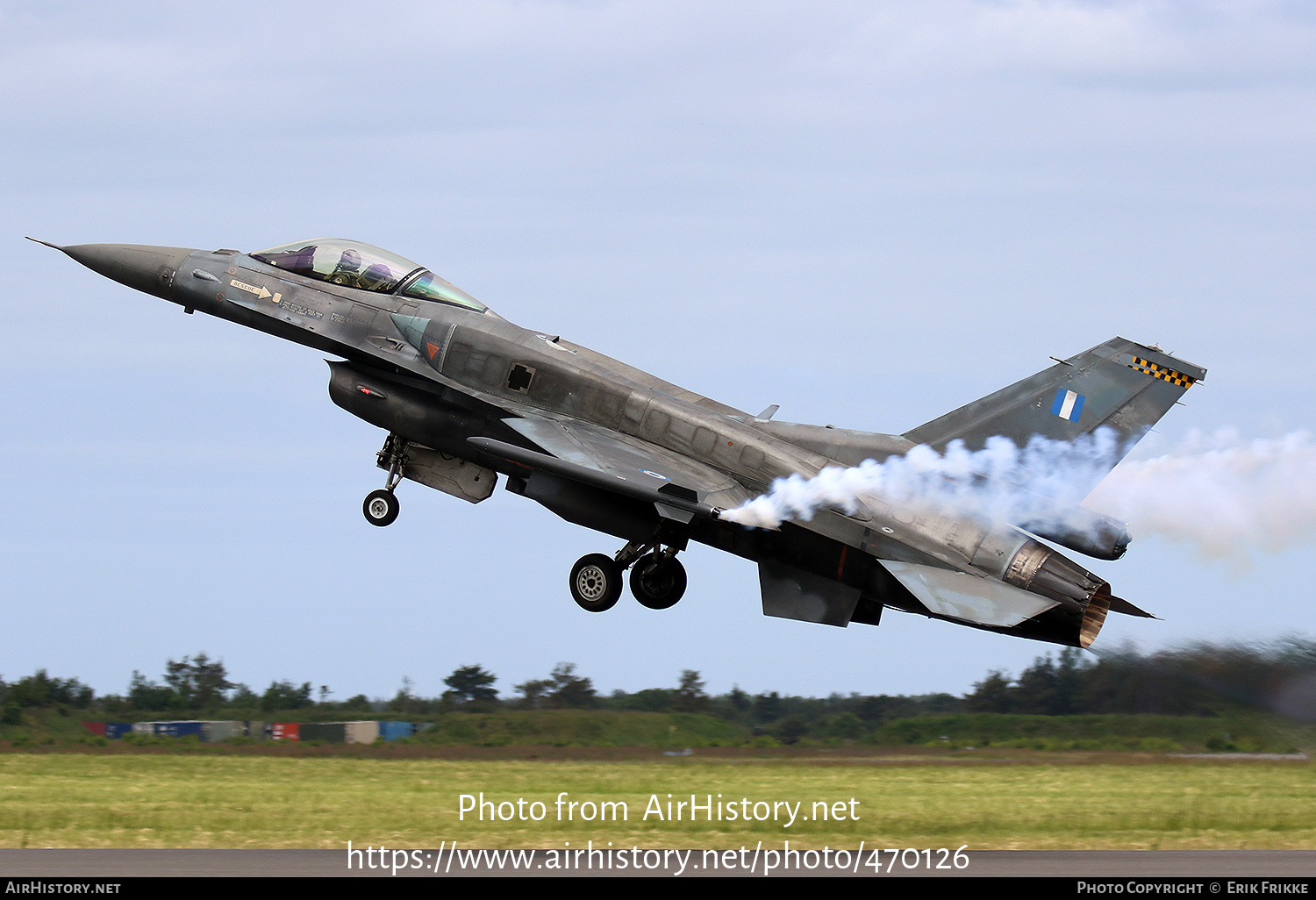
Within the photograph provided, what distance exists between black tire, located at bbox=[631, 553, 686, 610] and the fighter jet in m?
0.02

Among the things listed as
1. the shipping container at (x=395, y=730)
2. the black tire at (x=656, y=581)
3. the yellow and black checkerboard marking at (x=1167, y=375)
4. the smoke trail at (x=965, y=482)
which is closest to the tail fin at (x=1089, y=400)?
the yellow and black checkerboard marking at (x=1167, y=375)

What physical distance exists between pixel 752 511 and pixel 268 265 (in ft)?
26.8

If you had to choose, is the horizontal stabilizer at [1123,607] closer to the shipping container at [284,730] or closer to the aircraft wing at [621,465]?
the aircraft wing at [621,465]

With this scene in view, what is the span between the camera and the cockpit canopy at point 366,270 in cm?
2120

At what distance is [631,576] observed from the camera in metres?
20.7

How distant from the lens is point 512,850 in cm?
1703

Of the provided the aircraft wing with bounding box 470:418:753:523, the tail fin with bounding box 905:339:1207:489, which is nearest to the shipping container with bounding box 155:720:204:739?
the aircraft wing with bounding box 470:418:753:523

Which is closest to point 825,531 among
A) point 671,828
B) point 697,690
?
point 671,828

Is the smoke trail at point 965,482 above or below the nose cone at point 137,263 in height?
below

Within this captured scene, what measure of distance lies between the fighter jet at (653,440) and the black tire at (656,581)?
2 centimetres

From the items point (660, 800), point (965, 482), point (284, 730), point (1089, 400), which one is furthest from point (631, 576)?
point (284, 730)

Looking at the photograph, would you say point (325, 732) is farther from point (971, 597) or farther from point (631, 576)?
point (971, 597)

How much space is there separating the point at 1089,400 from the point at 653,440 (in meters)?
5.77
